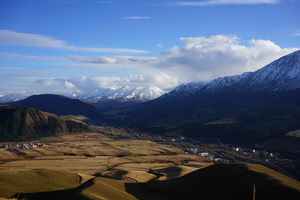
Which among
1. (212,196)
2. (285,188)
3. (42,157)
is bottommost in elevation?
(42,157)

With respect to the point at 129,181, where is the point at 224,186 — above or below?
above

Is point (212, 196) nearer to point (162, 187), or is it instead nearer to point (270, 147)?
point (162, 187)

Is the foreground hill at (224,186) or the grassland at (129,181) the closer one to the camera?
the foreground hill at (224,186)

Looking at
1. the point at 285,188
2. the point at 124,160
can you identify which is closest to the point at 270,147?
the point at 124,160

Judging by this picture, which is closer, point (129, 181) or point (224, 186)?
point (224, 186)

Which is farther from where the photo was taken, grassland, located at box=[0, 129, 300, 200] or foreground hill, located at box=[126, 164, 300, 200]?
grassland, located at box=[0, 129, 300, 200]

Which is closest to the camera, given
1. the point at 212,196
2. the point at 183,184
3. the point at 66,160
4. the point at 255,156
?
the point at 212,196

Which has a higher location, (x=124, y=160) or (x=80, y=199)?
(x=80, y=199)

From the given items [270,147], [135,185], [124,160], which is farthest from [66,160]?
[270,147]

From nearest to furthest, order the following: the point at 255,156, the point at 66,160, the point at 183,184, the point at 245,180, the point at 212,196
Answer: the point at 212,196 < the point at 245,180 < the point at 183,184 < the point at 66,160 < the point at 255,156

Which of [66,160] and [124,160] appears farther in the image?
[124,160]

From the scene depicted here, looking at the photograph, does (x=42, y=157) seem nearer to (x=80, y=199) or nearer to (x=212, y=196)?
(x=80, y=199)
